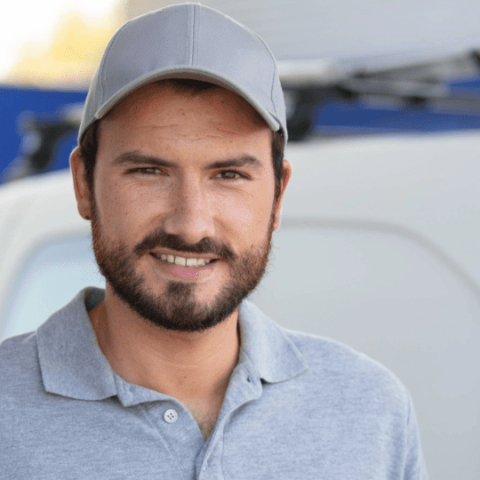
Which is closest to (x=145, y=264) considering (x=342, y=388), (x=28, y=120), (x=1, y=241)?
(x=342, y=388)

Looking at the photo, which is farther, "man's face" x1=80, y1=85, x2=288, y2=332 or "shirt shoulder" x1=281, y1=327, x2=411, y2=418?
"shirt shoulder" x1=281, y1=327, x2=411, y2=418

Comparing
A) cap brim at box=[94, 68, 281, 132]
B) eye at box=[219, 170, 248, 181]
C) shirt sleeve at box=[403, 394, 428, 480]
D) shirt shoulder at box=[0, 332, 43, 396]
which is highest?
cap brim at box=[94, 68, 281, 132]

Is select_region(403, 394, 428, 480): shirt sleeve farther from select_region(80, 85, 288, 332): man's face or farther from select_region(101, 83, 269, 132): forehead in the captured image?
select_region(101, 83, 269, 132): forehead

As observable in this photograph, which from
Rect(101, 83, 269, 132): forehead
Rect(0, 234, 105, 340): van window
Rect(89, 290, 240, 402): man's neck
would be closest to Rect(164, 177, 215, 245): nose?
Rect(101, 83, 269, 132): forehead

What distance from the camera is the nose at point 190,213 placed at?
5.46 feet

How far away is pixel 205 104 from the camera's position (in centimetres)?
173

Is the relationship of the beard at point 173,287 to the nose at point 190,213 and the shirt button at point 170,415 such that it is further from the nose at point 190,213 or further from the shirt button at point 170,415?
the shirt button at point 170,415

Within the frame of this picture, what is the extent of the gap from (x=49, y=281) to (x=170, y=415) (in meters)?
1.11

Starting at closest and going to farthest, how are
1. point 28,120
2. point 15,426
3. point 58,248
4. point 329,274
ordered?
point 15,426 → point 329,274 → point 58,248 → point 28,120

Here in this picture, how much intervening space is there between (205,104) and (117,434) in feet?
2.29

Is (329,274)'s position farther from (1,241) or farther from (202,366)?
(1,241)

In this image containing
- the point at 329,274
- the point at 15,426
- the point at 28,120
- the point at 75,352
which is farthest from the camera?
the point at 28,120

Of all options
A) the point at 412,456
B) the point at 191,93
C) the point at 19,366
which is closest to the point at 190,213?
the point at 191,93

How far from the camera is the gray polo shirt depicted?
1.63 metres
